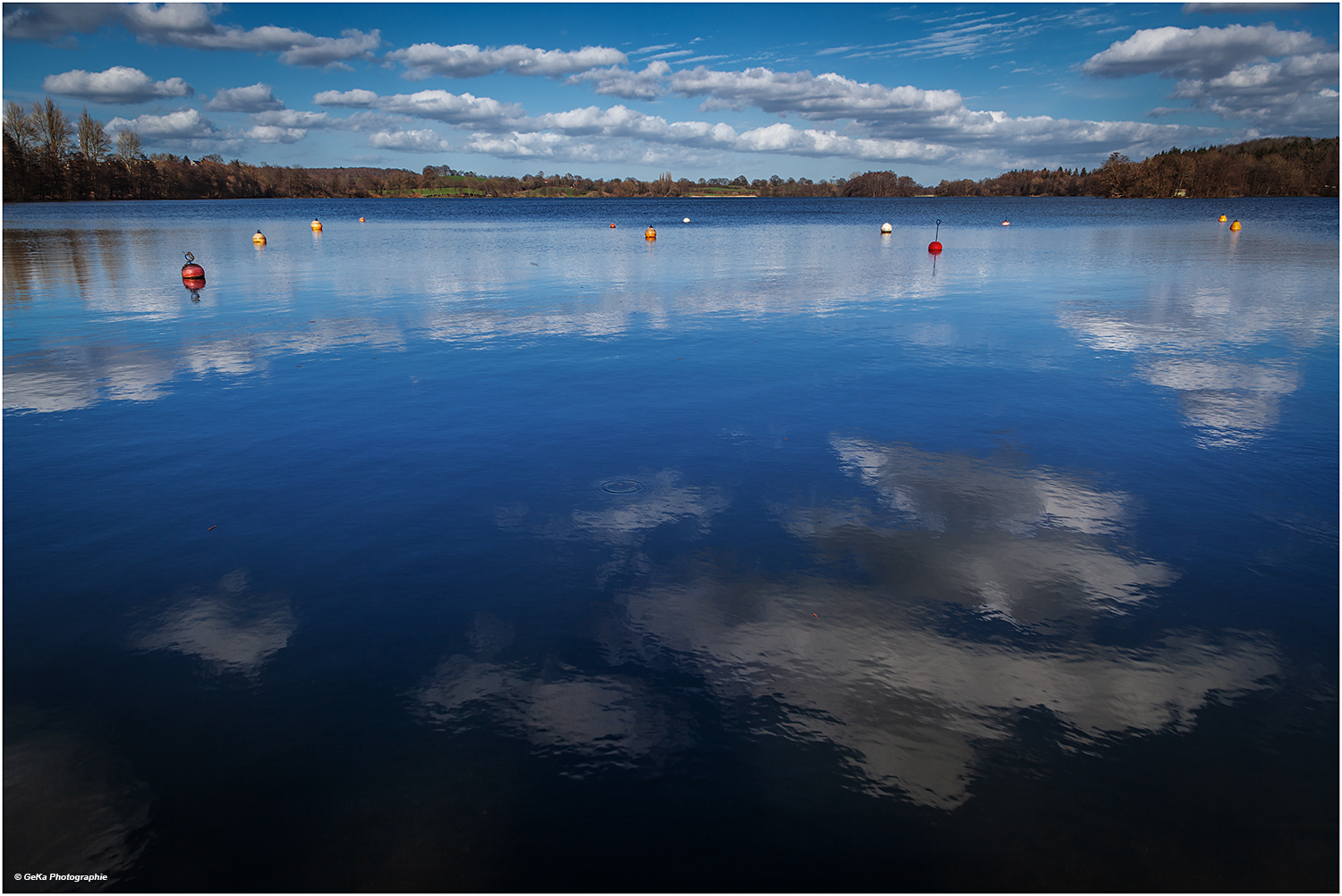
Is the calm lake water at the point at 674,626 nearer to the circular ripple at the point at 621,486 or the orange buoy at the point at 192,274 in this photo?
the circular ripple at the point at 621,486

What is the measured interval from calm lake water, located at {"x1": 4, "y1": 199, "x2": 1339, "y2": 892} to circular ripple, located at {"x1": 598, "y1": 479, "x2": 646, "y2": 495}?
0.06 meters

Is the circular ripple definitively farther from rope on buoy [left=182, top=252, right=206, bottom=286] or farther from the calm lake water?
rope on buoy [left=182, top=252, right=206, bottom=286]

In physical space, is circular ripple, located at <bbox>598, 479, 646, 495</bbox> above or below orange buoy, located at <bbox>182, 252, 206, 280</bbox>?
below

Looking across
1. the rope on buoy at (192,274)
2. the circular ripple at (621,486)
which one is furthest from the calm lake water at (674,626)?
the rope on buoy at (192,274)

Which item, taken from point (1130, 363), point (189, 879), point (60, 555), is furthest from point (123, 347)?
point (1130, 363)

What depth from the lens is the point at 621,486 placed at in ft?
28.2

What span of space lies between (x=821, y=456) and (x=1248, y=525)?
4584mm

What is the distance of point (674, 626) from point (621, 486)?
117 inches

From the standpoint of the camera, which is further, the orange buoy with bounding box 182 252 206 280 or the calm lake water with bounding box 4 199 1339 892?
the orange buoy with bounding box 182 252 206 280

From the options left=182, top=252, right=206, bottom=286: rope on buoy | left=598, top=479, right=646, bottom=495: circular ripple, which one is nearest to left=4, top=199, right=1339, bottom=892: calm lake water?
left=598, top=479, right=646, bottom=495: circular ripple

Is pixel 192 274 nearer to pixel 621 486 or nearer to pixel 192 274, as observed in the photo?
pixel 192 274

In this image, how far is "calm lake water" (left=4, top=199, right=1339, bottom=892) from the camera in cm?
408

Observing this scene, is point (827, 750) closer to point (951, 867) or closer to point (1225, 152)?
point (951, 867)

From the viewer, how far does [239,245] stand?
46375mm
